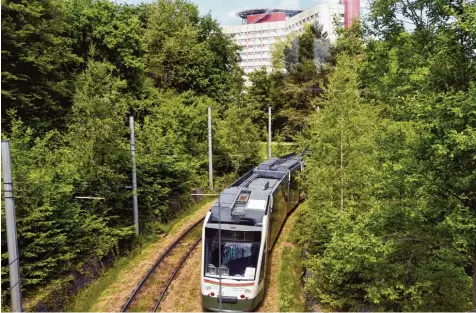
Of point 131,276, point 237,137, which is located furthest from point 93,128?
point 237,137

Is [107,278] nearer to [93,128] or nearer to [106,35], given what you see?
[93,128]

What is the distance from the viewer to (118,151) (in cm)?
1541

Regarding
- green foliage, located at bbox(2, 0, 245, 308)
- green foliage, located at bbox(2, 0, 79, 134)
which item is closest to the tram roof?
green foliage, located at bbox(2, 0, 245, 308)

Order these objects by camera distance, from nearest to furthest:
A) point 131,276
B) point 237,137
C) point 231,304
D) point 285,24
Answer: point 231,304 < point 131,276 < point 237,137 < point 285,24

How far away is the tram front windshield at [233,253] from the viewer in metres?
11.4

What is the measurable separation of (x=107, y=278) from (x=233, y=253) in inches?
209

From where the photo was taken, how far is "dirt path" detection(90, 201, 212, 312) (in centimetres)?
1248

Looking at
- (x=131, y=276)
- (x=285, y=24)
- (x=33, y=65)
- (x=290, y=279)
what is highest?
(x=285, y=24)

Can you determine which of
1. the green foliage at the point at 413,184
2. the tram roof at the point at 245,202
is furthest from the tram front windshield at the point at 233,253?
the green foliage at the point at 413,184

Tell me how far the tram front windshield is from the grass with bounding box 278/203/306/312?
6.49 feet

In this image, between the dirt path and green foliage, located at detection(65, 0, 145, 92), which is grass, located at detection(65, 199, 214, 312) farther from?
green foliage, located at detection(65, 0, 145, 92)

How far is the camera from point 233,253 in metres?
11.6

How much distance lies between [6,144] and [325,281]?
8.78 metres

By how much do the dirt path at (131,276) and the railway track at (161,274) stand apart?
11.2 inches
